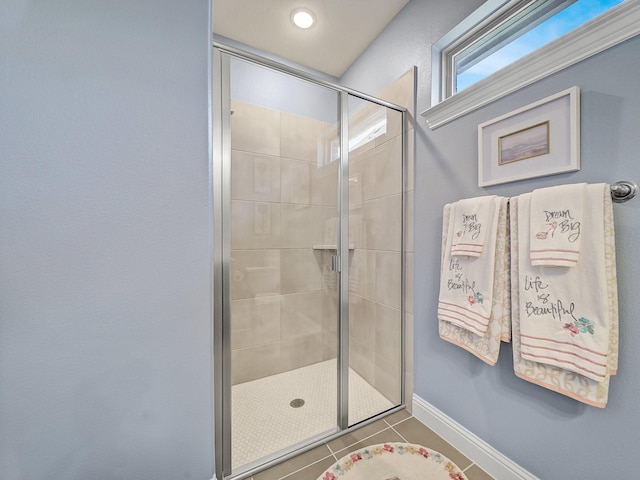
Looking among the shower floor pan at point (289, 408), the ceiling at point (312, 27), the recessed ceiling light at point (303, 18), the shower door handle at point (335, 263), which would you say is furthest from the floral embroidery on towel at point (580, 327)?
the recessed ceiling light at point (303, 18)

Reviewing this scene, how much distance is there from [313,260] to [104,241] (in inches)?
44.2

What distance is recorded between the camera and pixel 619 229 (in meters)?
0.81

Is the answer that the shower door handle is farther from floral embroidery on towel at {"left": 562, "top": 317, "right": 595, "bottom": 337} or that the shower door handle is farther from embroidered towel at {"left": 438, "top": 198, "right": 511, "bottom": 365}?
floral embroidery on towel at {"left": 562, "top": 317, "right": 595, "bottom": 337}

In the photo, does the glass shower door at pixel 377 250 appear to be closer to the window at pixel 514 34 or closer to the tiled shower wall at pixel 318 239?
the tiled shower wall at pixel 318 239

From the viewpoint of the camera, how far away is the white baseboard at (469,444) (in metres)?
1.09

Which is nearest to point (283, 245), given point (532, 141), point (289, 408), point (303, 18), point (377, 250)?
point (377, 250)

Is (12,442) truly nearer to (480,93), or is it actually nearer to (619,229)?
(619,229)

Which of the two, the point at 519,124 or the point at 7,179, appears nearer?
the point at 7,179

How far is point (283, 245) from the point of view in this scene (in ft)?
5.80

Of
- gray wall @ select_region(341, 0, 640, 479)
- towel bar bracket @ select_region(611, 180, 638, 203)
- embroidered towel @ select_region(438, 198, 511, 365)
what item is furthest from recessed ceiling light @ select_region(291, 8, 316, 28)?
towel bar bracket @ select_region(611, 180, 638, 203)

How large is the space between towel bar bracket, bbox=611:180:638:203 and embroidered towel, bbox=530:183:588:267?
74 millimetres

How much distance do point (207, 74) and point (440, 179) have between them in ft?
3.87

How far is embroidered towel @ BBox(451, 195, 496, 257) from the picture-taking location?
1.09 meters

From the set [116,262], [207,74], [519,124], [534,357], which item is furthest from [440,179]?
[116,262]
